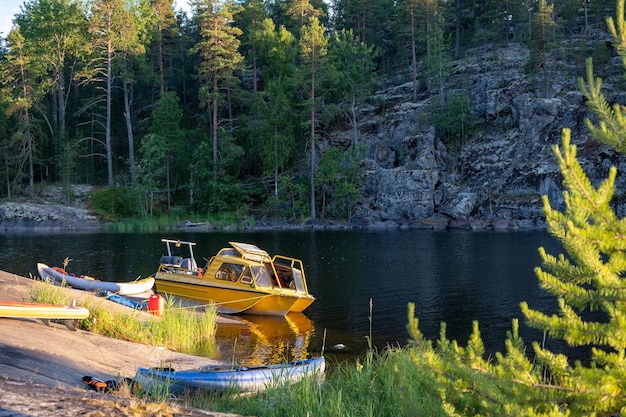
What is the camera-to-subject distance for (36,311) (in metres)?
11.8

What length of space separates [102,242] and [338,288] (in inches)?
946

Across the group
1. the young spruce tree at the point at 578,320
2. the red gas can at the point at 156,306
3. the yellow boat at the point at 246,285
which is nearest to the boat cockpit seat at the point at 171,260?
the yellow boat at the point at 246,285

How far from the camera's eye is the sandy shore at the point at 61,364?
554cm

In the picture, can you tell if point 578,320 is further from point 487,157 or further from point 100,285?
point 487,157

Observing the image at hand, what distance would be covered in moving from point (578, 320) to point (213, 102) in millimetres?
64111

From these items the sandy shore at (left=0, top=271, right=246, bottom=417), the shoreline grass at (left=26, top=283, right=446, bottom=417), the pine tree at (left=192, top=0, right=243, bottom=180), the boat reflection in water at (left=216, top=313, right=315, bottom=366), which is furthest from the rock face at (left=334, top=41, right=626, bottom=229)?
the sandy shore at (left=0, top=271, right=246, bottom=417)

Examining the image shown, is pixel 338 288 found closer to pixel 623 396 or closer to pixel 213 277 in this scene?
pixel 213 277

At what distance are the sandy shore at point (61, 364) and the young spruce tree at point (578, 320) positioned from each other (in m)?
3.05

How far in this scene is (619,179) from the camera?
5191 centimetres

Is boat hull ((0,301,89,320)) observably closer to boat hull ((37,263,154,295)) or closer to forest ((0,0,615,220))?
boat hull ((37,263,154,295))

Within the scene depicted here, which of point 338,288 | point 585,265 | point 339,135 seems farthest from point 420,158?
point 585,265

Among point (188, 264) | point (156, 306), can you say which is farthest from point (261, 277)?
point (156, 306)

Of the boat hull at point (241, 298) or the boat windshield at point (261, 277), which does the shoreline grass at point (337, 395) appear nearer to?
the boat hull at point (241, 298)

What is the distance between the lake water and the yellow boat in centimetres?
57
